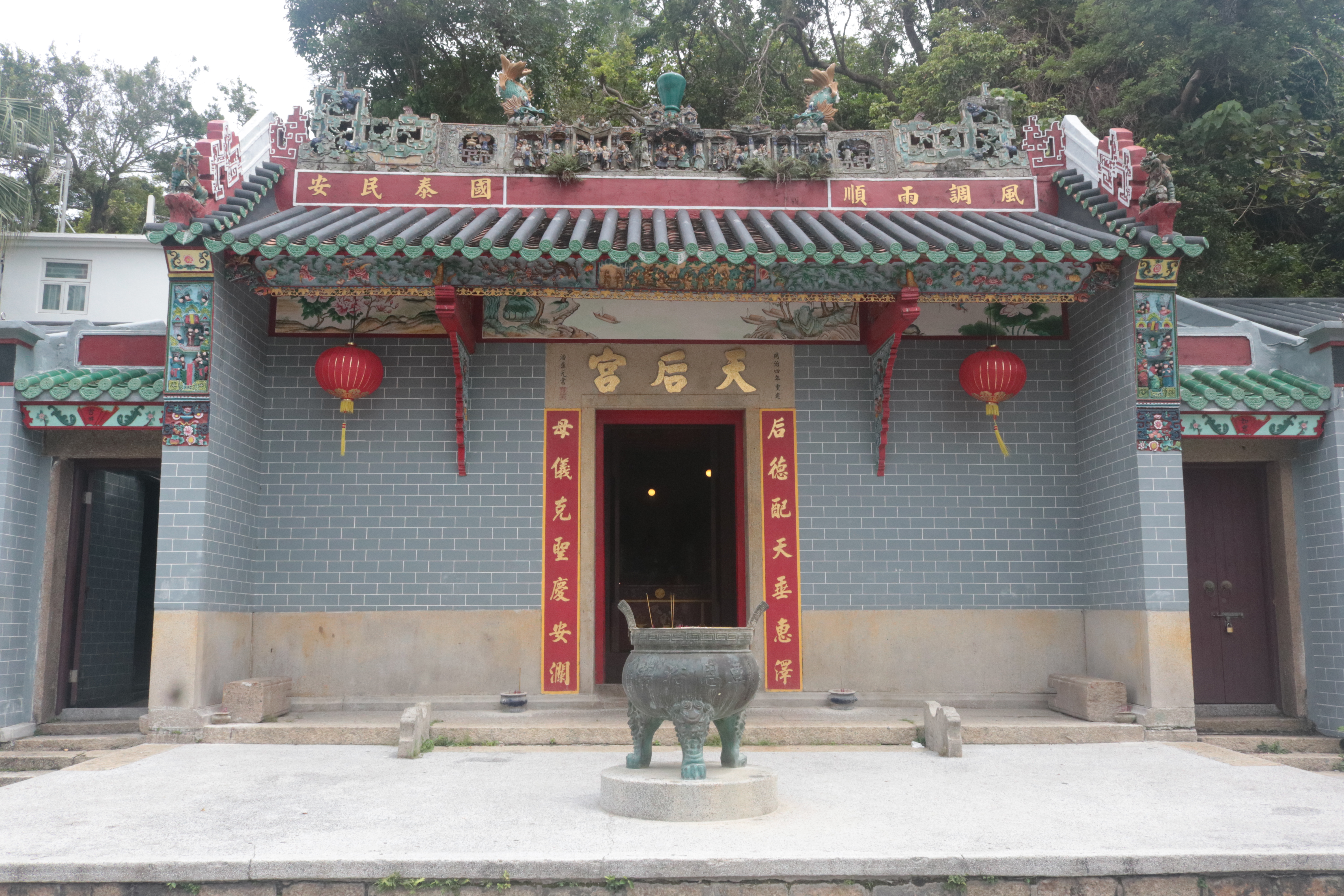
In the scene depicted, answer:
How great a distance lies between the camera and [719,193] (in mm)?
8086

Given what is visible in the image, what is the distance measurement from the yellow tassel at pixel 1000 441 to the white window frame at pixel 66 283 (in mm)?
12731

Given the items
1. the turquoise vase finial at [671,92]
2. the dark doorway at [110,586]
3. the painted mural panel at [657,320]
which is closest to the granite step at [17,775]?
the dark doorway at [110,586]

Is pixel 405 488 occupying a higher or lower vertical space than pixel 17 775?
higher

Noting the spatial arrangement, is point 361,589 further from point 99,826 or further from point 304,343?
point 99,826

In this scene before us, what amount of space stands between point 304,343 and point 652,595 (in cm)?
461

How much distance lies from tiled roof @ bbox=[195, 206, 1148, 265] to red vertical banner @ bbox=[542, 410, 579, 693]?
5.19ft

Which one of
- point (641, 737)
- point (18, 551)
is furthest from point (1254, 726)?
point (18, 551)

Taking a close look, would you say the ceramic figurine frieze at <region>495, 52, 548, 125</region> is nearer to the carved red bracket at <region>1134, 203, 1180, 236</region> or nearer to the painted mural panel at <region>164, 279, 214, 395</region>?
the painted mural panel at <region>164, 279, 214, 395</region>

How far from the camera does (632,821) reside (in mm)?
4289

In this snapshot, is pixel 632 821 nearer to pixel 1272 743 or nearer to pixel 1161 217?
pixel 1272 743

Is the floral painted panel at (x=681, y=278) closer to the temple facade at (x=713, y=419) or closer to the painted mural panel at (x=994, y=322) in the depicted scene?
the temple facade at (x=713, y=419)

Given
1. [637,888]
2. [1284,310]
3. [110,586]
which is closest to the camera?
[637,888]

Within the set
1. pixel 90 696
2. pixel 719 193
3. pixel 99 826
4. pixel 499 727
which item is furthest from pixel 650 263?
pixel 90 696

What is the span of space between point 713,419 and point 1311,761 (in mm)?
4664
